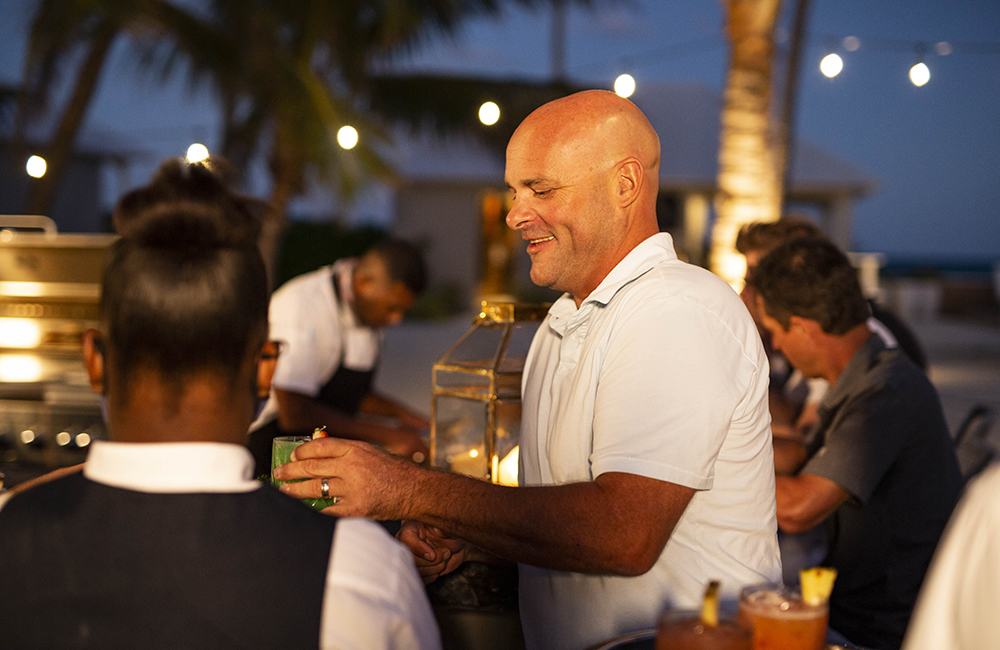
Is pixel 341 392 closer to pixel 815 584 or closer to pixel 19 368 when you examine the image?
pixel 19 368

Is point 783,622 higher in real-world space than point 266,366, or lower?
lower

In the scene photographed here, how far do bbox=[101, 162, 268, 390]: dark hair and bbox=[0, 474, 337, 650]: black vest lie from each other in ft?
0.65

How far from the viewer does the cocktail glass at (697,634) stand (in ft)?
4.15

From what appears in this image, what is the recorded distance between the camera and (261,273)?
133cm

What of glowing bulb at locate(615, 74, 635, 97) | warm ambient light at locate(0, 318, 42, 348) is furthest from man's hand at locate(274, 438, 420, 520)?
glowing bulb at locate(615, 74, 635, 97)

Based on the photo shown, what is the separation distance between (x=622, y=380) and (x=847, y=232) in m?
21.9

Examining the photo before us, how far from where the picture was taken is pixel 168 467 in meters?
1.20

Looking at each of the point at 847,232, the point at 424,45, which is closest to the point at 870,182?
the point at 847,232

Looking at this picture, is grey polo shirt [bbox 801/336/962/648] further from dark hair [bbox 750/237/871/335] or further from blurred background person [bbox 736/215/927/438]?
blurred background person [bbox 736/215/927/438]

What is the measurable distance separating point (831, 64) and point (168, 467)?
8546mm

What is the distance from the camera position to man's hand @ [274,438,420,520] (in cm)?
175

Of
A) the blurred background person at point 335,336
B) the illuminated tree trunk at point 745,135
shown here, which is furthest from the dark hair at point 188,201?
the illuminated tree trunk at point 745,135

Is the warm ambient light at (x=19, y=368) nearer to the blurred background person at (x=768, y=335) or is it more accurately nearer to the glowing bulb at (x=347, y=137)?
the glowing bulb at (x=347, y=137)

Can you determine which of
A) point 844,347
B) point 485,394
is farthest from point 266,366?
point 844,347
